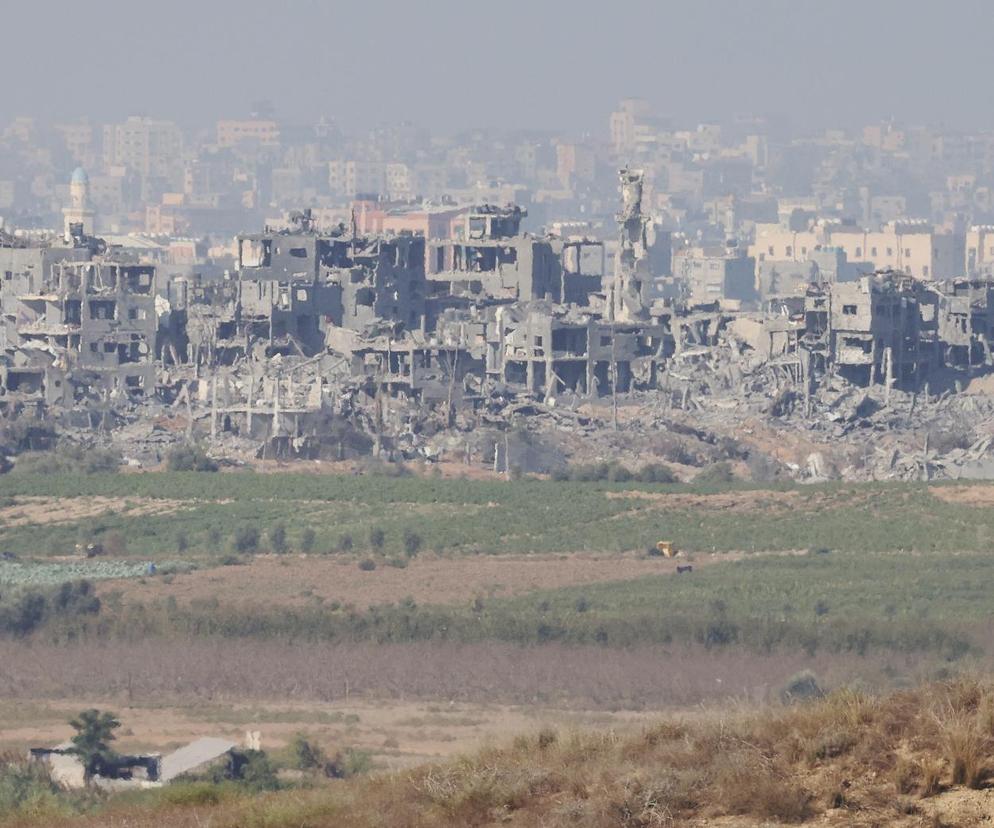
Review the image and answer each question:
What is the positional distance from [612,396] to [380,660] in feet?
113

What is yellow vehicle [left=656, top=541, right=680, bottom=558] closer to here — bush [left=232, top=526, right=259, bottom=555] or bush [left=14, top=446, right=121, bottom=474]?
bush [left=232, top=526, right=259, bottom=555]

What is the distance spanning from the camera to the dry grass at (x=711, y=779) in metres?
14.0

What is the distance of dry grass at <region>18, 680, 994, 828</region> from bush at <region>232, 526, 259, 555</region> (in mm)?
27746

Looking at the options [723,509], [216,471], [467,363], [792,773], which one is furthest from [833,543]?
[792,773]

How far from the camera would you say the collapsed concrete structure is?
A: 6284 centimetres

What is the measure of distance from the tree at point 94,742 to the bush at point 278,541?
1589cm

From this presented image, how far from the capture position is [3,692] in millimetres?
31875

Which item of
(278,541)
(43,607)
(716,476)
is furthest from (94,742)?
(716,476)

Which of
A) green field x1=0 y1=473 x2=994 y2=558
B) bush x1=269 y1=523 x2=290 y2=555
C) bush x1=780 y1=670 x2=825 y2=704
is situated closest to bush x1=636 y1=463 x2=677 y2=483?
green field x1=0 y1=473 x2=994 y2=558

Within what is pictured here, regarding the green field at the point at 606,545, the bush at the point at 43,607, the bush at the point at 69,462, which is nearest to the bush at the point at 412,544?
the green field at the point at 606,545

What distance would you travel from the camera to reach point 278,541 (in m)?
43.6

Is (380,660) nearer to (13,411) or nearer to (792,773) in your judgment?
(792,773)

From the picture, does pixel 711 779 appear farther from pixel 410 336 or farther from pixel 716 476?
pixel 410 336

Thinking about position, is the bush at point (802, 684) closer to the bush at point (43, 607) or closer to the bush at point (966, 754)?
the bush at point (43, 607)
